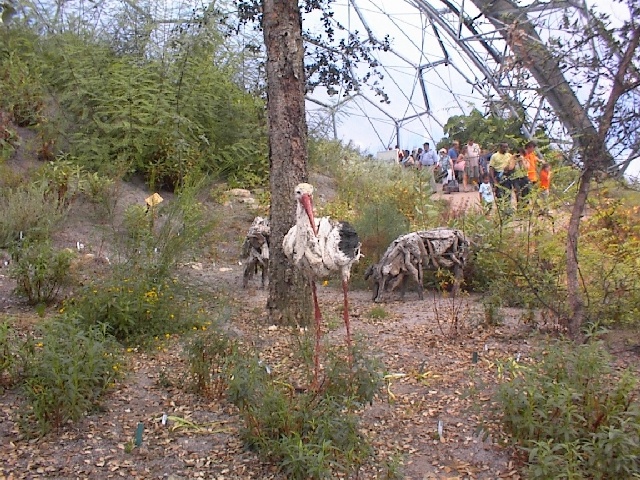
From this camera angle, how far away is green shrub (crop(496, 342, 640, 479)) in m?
3.28

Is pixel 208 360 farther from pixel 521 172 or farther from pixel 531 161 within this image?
pixel 531 161

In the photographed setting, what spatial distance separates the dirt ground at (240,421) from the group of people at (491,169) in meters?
2.13

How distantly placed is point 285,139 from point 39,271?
2.53 metres

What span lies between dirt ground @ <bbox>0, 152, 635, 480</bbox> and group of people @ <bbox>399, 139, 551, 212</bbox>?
2134 mm

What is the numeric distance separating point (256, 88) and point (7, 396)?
9.63 meters

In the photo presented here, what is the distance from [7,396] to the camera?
436cm

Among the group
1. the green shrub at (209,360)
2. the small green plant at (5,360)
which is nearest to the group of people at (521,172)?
the green shrub at (209,360)

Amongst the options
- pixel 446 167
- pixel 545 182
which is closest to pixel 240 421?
pixel 545 182

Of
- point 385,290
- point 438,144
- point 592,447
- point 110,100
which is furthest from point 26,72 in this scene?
point 438,144

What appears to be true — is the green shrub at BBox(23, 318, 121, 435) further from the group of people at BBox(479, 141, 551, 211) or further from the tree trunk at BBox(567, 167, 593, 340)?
the group of people at BBox(479, 141, 551, 211)

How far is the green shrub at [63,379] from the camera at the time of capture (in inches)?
151

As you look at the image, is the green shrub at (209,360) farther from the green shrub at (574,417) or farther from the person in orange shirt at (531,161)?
the person in orange shirt at (531,161)

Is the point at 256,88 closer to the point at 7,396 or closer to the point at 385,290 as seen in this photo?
the point at 385,290

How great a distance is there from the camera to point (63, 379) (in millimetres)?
3855
